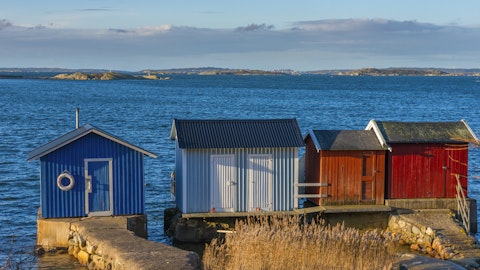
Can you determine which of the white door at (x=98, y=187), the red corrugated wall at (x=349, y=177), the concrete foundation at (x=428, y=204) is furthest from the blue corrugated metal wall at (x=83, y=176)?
the concrete foundation at (x=428, y=204)

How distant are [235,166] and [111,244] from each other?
541 cm

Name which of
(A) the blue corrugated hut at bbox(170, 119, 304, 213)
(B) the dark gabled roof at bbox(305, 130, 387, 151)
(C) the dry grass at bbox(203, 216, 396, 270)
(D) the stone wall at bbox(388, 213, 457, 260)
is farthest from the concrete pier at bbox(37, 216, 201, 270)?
(D) the stone wall at bbox(388, 213, 457, 260)

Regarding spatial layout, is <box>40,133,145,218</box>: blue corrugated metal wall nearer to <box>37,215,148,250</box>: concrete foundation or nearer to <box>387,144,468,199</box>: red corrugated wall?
<box>37,215,148,250</box>: concrete foundation

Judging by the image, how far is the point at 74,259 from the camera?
18625 millimetres

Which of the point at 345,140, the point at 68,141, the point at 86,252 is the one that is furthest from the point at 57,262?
the point at 345,140

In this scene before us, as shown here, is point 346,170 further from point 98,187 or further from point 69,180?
point 69,180

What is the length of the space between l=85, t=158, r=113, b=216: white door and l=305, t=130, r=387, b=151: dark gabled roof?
20.3ft

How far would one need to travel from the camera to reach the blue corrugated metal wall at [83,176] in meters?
19.8

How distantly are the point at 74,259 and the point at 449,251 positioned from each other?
983 centimetres

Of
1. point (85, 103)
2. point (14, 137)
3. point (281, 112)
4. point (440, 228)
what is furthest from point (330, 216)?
point (85, 103)

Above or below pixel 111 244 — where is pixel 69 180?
above

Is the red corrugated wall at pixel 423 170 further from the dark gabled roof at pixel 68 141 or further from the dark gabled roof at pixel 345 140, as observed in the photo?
the dark gabled roof at pixel 68 141

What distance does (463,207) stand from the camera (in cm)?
2214

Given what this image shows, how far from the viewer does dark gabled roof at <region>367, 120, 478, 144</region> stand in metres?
22.4
